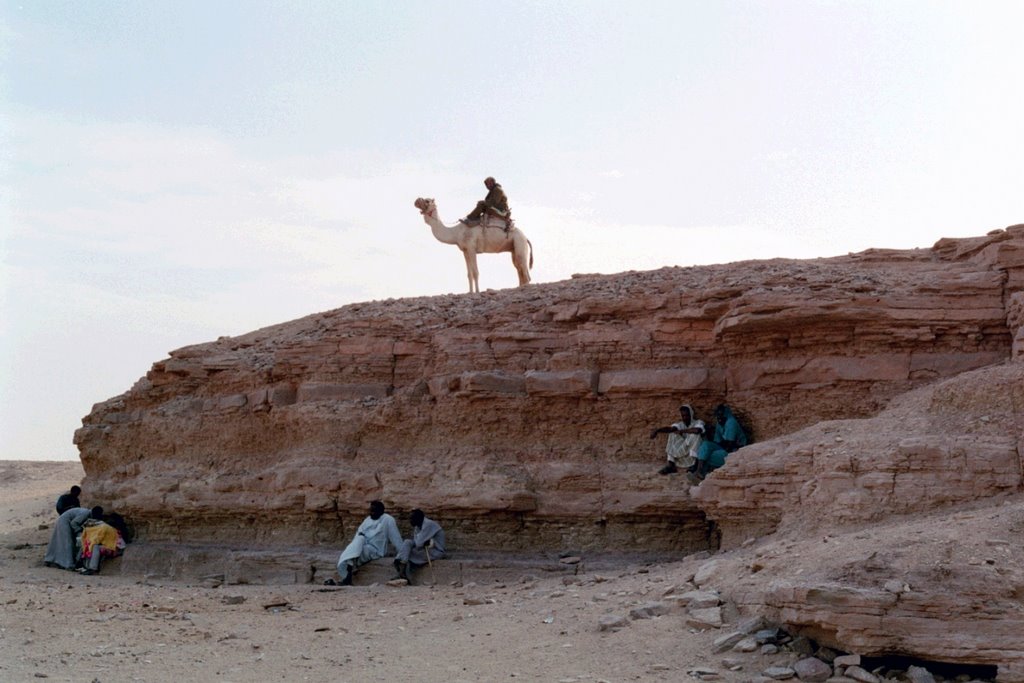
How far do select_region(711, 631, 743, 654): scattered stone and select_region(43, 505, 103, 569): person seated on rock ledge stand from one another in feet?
34.7

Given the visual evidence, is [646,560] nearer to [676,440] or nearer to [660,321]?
[676,440]

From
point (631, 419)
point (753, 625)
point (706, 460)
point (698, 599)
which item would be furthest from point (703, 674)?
point (631, 419)

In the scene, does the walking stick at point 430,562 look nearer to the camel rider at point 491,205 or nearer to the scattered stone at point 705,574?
the scattered stone at point 705,574

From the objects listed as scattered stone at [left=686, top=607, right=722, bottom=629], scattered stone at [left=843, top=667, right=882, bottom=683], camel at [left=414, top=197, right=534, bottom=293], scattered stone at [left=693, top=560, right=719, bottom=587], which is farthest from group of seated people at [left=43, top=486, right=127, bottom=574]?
scattered stone at [left=843, top=667, right=882, bottom=683]

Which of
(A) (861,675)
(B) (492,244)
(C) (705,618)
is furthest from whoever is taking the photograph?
(B) (492,244)

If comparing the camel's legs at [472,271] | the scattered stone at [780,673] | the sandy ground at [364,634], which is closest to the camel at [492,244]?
the camel's legs at [472,271]

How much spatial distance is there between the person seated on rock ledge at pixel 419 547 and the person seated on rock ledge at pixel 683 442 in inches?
107

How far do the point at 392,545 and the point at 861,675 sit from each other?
7013 mm

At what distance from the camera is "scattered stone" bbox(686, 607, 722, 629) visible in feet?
26.6

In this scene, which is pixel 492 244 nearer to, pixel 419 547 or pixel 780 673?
pixel 419 547

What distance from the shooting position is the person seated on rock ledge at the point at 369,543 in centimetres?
1266

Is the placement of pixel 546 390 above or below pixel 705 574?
above

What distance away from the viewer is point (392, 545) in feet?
42.3

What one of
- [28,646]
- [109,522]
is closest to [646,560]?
[28,646]
